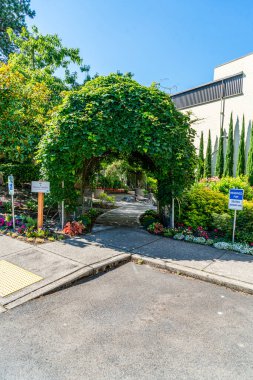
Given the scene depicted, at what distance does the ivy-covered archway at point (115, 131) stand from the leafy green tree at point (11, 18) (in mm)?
14876

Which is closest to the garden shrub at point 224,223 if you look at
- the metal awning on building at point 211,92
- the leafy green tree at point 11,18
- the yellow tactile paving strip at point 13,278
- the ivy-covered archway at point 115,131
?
the ivy-covered archway at point 115,131

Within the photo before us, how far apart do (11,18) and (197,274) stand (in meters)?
20.5

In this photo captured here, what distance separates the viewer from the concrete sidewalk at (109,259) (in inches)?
154

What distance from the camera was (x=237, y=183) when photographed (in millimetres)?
10609

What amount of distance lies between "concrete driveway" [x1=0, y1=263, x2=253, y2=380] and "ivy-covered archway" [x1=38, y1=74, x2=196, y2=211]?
133 inches

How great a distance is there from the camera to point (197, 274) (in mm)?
4242

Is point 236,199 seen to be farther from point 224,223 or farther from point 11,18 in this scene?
point 11,18

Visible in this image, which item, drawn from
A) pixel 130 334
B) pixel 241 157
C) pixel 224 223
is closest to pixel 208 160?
pixel 241 157

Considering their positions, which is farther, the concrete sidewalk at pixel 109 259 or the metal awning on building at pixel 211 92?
the metal awning on building at pixel 211 92

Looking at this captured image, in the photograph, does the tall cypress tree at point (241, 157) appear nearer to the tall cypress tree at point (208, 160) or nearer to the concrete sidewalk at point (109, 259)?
the tall cypress tree at point (208, 160)

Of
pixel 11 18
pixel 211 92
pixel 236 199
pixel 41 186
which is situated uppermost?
pixel 11 18

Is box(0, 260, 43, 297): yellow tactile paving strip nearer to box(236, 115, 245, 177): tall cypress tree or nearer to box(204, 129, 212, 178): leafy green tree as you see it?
box(236, 115, 245, 177): tall cypress tree

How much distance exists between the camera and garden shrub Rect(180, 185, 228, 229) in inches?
275

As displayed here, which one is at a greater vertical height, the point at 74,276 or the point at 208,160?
the point at 208,160
